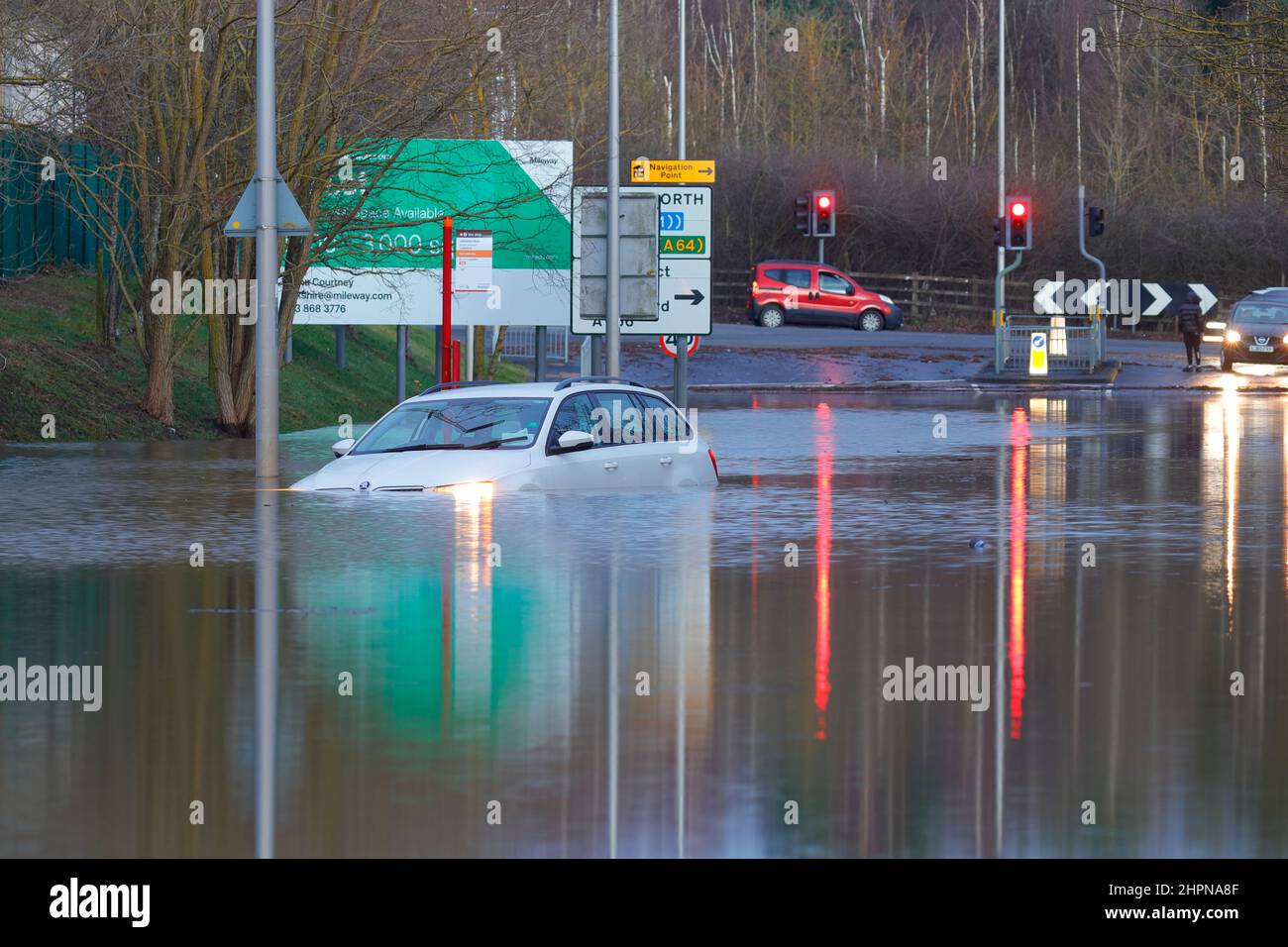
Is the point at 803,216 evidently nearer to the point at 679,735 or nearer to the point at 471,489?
the point at 471,489

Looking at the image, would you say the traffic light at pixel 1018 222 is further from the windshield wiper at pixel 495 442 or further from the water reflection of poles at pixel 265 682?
the water reflection of poles at pixel 265 682

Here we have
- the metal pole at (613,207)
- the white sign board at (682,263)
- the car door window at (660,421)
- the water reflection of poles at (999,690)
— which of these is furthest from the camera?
the white sign board at (682,263)

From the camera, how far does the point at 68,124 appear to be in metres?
29.0

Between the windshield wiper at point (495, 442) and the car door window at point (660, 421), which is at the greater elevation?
the car door window at point (660, 421)

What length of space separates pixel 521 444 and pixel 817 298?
4835 centimetres

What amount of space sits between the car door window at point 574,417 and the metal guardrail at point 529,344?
36.4 meters

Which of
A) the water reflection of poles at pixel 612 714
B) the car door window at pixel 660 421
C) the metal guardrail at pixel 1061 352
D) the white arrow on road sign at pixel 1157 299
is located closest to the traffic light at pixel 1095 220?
the metal guardrail at pixel 1061 352

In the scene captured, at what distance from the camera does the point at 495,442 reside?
18.8m

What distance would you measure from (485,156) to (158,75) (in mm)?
9022

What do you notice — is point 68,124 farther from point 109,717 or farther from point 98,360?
point 109,717

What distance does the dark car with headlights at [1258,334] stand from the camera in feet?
169

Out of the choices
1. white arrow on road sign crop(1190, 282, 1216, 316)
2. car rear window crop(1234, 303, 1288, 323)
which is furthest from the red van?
car rear window crop(1234, 303, 1288, 323)

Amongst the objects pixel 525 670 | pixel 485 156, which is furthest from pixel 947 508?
pixel 485 156

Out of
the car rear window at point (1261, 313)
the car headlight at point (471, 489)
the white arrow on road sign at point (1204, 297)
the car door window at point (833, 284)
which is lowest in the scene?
the car headlight at point (471, 489)
